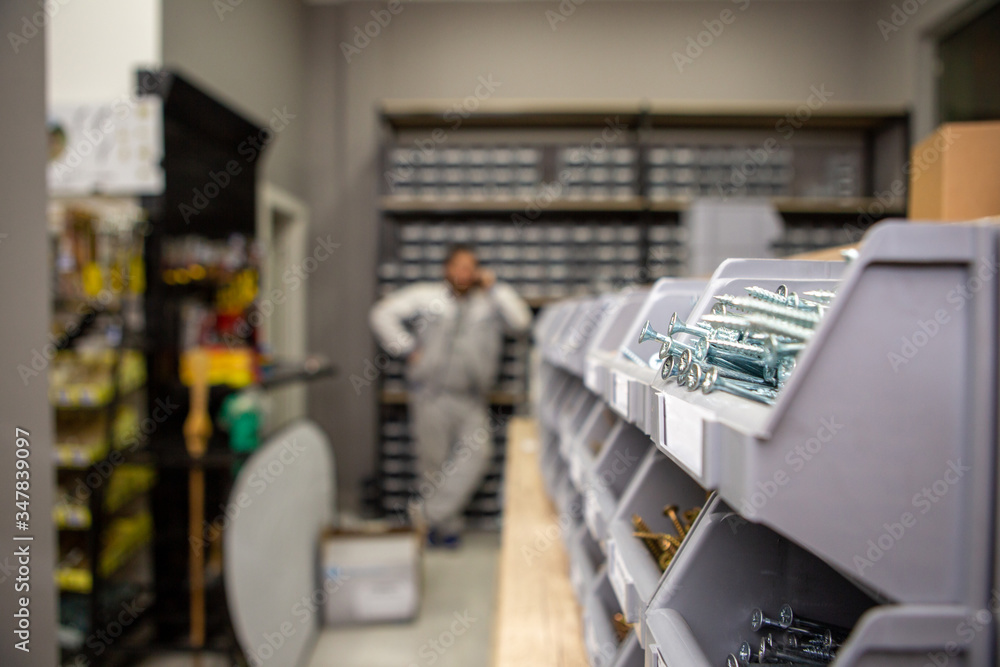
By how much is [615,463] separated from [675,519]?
0.36 m

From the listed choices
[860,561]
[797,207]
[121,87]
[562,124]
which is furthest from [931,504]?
[562,124]

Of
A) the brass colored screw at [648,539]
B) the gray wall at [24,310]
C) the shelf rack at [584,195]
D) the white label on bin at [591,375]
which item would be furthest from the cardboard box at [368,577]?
the brass colored screw at [648,539]

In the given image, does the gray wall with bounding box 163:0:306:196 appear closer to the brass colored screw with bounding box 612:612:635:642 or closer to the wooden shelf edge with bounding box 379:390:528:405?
the wooden shelf edge with bounding box 379:390:528:405

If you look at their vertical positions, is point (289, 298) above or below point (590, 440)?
above

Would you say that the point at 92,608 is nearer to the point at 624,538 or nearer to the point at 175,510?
the point at 175,510

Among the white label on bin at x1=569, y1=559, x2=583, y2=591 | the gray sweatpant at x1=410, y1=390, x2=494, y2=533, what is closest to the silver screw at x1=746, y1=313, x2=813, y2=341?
the white label on bin at x1=569, y1=559, x2=583, y2=591

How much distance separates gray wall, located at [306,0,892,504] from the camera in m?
4.64

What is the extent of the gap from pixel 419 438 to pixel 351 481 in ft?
3.25

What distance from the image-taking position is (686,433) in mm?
657

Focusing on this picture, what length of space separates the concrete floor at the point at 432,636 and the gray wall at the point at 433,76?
1522mm

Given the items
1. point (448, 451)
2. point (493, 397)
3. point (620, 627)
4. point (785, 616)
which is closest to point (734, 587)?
point (785, 616)

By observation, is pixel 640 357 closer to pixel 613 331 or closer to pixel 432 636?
pixel 613 331

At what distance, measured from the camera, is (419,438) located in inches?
160

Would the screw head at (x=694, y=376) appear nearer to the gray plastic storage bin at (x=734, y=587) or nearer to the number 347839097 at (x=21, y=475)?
A: the gray plastic storage bin at (x=734, y=587)
